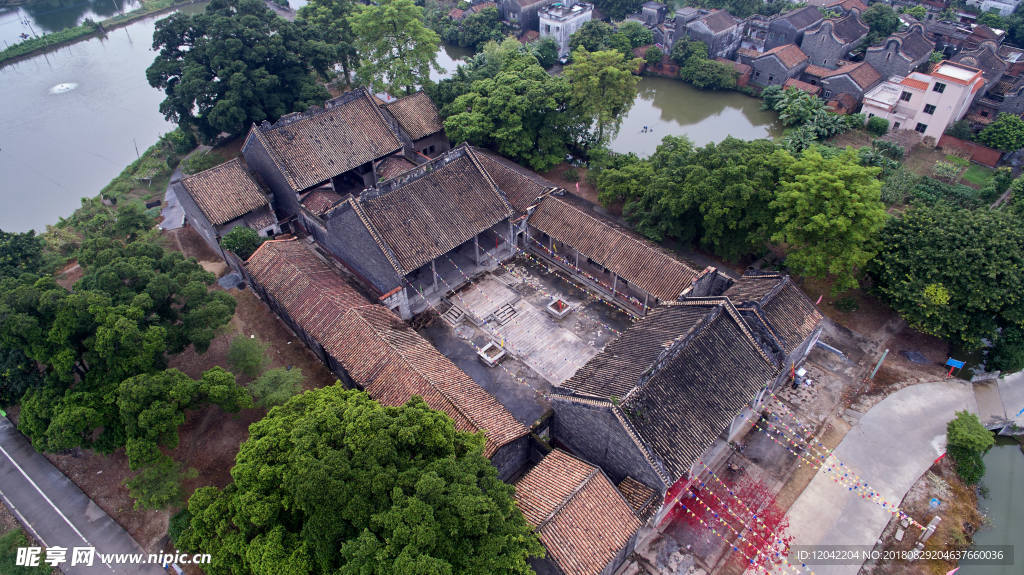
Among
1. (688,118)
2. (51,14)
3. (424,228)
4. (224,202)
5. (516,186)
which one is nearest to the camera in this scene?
(424,228)

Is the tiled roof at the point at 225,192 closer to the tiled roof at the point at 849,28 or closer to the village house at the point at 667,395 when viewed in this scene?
the village house at the point at 667,395

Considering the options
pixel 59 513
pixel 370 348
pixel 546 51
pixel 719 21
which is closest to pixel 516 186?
pixel 370 348

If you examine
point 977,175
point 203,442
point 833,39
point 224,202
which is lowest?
point 203,442

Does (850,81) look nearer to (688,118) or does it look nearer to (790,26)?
(790,26)

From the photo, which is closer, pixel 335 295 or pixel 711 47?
pixel 335 295

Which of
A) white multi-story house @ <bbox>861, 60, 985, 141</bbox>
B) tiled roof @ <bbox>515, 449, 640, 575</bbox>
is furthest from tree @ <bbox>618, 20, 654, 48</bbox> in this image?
tiled roof @ <bbox>515, 449, 640, 575</bbox>

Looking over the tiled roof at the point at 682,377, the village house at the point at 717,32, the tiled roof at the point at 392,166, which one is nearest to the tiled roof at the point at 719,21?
the village house at the point at 717,32

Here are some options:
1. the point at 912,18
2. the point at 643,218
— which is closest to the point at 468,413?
the point at 643,218

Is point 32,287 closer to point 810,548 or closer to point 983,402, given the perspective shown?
point 810,548
